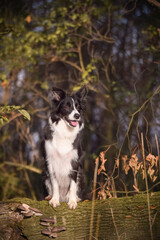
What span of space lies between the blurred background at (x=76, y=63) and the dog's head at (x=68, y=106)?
6.45ft

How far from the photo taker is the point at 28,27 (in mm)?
7648

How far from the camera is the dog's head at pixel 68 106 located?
4.24m

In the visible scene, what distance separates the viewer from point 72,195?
4070 millimetres

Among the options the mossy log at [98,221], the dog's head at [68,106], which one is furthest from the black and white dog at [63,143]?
the mossy log at [98,221]

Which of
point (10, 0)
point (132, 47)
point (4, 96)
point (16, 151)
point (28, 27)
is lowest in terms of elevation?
point (16, 151)

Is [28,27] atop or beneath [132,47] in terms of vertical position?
atop

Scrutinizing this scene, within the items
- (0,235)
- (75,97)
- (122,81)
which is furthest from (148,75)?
(0,235)

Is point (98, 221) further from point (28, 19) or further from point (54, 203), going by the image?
point (28, 19)

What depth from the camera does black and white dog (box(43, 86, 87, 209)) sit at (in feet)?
14.1

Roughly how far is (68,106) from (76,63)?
12.6 feet

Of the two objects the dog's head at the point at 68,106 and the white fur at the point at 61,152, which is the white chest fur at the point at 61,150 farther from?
the dog's head at the point at 68,106

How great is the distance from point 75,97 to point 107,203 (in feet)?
5.60

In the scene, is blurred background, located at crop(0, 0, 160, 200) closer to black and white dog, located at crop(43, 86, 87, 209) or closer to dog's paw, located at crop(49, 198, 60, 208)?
black and white dog, located at crop(43, 86, 87, 209)

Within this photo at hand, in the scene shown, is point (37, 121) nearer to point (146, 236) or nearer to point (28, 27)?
point (28, 27)
